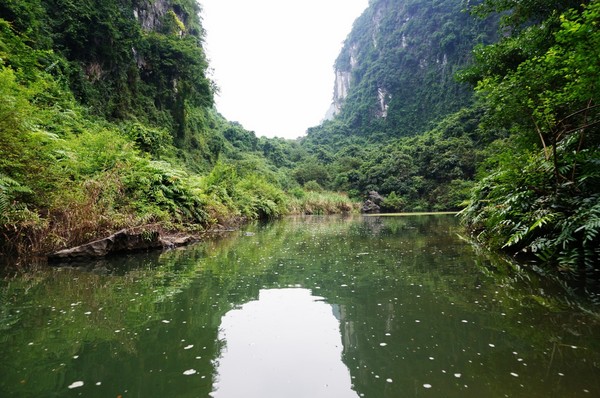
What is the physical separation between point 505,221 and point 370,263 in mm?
2877

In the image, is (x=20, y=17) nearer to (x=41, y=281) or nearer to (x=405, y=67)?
(x=41, y=281)

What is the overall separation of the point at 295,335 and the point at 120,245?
616 centimetres

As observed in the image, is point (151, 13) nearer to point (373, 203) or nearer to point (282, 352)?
point (373, 203)

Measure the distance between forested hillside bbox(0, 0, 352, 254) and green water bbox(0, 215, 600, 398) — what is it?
1.82 meters

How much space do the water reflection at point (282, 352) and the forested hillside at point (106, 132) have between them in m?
4.90

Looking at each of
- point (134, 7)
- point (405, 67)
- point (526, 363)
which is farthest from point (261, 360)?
point (405, 67)

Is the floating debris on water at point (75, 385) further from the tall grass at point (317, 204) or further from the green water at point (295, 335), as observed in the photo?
the tall grass at point (317, 204)

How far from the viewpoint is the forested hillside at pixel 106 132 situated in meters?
6.53

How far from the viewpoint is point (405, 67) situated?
8044 centimetres

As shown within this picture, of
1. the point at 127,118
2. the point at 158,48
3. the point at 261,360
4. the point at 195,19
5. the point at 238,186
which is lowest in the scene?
the point at 261,360

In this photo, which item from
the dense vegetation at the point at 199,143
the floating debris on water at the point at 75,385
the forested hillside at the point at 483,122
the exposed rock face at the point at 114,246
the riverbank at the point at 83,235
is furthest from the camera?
the exposed rock face at the point at 114,246

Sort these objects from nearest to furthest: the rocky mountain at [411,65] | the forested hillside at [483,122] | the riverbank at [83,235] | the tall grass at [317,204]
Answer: the forested hillside at [483,122], the riverbank at [83,235], the tall grass at [317,204], the rocky mountain at [411,65]

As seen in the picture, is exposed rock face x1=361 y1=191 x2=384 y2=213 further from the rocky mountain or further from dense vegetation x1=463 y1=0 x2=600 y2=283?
the rocky mountain

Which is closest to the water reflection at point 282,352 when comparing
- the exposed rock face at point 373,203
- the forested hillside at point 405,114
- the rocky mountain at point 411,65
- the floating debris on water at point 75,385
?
the floating debris on water at point 75,385
